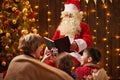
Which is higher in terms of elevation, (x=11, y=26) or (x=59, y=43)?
(x=59, y=43)

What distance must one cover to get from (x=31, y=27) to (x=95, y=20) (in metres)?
1.60

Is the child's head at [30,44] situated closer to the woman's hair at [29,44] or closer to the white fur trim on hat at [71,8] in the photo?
the woman's hair at [29,44]

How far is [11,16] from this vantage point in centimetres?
607

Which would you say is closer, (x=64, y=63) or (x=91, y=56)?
(x=64, y=63)

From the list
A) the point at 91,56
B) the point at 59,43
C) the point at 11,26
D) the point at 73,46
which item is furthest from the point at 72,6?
the point at 91,56

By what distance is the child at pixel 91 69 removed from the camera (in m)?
3.79

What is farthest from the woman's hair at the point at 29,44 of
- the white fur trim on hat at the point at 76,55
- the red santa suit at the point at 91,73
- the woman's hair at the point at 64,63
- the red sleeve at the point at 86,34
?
the red sleeve at the point at 86,34

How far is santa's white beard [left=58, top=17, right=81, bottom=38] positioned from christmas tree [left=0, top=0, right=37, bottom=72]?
0.80 metres

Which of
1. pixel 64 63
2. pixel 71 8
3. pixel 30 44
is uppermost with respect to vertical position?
pixel 30 44

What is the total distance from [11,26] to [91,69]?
271 cm

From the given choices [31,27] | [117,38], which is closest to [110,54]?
[117,38]

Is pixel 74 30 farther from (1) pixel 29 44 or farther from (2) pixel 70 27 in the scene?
(1) pixel 29 44

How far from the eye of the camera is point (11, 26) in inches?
241

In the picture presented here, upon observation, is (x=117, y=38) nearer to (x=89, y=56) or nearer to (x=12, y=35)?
(x=12, y=35)
